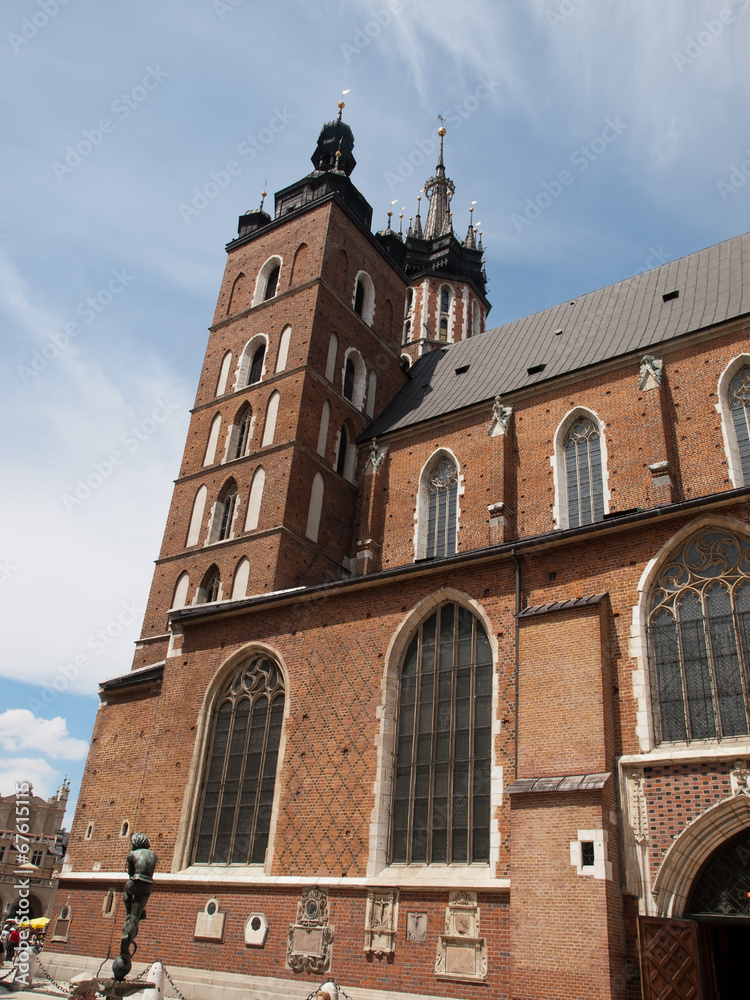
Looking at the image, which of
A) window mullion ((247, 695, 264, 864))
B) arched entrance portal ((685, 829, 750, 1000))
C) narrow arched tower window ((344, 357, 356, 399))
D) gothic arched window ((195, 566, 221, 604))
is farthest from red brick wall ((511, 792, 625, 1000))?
narrow arched tower window ((344, 357, 356, 399))

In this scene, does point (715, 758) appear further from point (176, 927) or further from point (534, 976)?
point (176, 927)

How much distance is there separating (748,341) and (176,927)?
15.6m

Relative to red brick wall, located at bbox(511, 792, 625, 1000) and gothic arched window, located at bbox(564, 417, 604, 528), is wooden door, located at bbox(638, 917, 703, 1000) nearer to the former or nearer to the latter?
red brick wall, located at bbox(511, 792, 625, 1000)

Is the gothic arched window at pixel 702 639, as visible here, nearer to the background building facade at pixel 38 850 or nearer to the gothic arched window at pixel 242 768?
the gothic arched window at pixel 242 768

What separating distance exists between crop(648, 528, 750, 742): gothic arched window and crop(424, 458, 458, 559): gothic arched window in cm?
791

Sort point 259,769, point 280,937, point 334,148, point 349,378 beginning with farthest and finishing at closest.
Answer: point 334,148 → point 349,378 → point 259,769 → point 280,937

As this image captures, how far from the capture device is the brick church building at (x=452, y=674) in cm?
1016

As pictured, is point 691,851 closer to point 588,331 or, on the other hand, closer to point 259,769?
point 259,769

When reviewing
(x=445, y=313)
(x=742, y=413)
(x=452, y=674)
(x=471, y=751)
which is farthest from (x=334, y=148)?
(x=471, y=751)

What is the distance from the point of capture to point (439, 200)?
144 ft

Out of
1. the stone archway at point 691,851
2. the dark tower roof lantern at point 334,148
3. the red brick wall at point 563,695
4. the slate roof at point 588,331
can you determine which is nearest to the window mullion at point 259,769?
the red brick wall at point 563,695

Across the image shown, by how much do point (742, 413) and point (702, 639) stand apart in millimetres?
7134

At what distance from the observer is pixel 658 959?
9414 mm

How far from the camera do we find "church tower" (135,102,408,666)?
67.3ft
